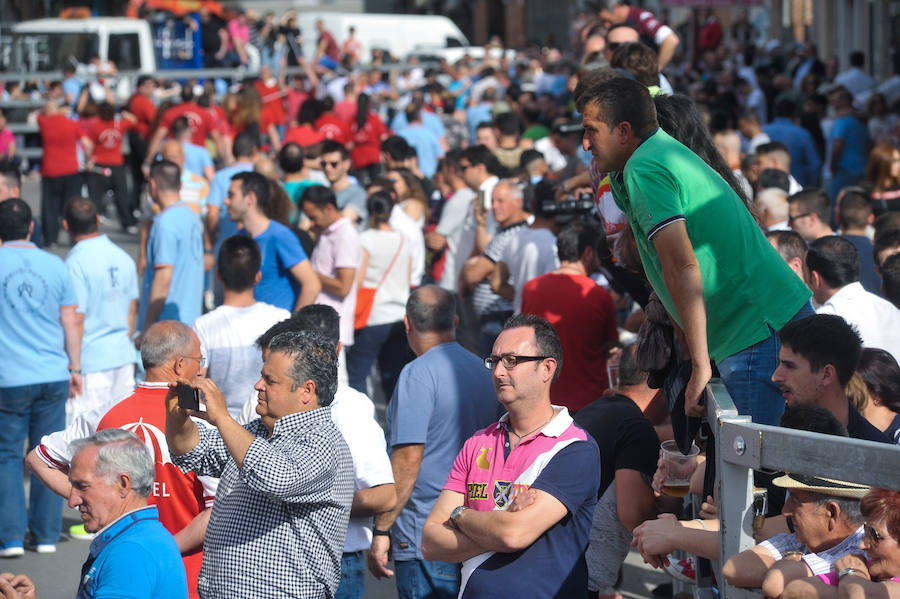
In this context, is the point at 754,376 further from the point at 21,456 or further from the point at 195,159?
the point at 195,159

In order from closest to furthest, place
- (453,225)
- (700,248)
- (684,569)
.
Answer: (700,248) → (684,569) → (453,225)

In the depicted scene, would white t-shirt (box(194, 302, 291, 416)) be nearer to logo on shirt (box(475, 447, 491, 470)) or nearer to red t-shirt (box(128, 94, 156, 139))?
logo on shirt (box(475, 447, 491, 470))

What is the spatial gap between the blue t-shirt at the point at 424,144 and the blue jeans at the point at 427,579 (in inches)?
361

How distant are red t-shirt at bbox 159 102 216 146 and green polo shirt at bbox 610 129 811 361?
37.7 feet

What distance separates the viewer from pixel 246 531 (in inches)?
144

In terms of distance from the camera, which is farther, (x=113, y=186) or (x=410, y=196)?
(x=113, y=186)

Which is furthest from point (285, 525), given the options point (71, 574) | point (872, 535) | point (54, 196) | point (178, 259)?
point (54, 196)

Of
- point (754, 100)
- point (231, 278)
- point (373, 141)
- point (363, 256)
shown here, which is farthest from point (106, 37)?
point (231, 278)

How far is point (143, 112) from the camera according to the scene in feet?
55.7

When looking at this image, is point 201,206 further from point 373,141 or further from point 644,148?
point 644,148

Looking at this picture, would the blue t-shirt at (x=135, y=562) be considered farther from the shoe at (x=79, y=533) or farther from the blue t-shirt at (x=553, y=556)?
the shoe at (x=79, y=533)

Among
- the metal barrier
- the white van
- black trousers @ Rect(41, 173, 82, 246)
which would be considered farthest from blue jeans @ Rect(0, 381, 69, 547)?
the white van

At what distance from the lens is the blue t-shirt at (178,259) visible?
7.70 metres

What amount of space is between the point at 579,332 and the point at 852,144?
6.77m
